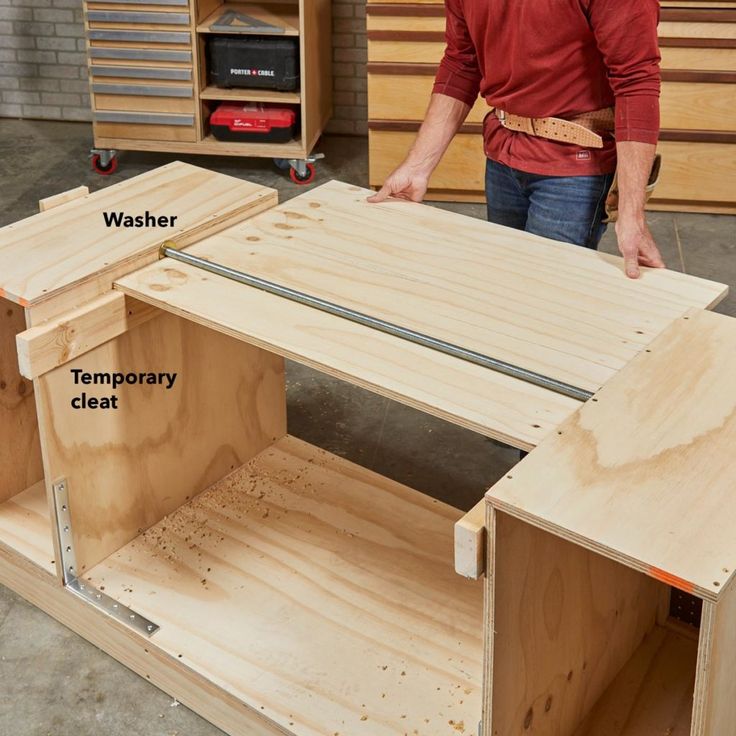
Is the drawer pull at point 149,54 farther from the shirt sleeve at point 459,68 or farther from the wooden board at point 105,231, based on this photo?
the shirt sleeve at point 459,68

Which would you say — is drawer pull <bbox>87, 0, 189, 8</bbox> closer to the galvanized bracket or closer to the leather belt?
the leather belt

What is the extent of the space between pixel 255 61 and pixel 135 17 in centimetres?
51

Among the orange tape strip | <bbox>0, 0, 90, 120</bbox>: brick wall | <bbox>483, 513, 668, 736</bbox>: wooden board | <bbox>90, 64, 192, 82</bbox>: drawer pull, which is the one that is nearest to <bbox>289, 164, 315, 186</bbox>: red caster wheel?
<bbox>90, 64, 192, 82</bbox>: drawer pull

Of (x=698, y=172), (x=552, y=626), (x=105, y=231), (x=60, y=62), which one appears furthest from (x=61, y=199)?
(x=60, y=62)

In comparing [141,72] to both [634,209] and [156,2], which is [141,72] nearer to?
[156,2]

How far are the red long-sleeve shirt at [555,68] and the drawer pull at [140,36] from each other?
2225 millimetres

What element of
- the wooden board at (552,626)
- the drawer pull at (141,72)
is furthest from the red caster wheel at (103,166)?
the wooden board at (552,626)

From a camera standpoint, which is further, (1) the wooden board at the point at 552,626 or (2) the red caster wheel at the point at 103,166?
(2) the red caster wheel at the point at 103,166

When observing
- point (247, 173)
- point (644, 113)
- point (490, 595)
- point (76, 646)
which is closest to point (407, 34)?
point (247, 173)

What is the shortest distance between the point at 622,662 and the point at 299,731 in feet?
2.10

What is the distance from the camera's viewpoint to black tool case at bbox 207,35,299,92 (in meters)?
4.62

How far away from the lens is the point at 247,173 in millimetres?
5000

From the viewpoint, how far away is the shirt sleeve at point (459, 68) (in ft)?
8.71

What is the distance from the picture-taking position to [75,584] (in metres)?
2.46
